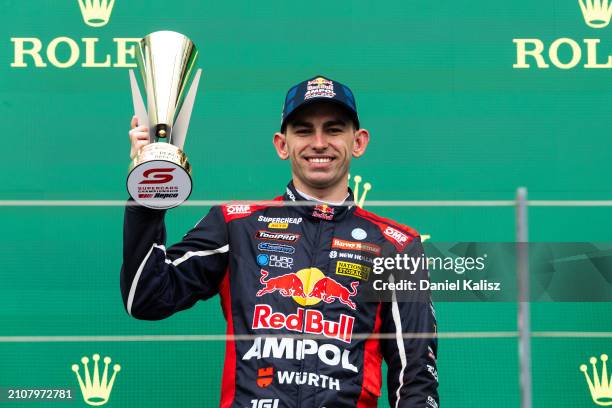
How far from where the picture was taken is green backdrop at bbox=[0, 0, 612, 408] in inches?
103

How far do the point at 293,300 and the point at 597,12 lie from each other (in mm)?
1438

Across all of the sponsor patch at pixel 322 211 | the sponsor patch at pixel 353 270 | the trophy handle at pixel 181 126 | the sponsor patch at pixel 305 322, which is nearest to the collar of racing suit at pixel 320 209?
the sponsor patch at pixel 322 211

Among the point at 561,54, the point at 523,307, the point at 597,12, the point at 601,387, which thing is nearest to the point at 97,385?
the point at 523,307

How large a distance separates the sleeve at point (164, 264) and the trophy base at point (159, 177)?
0.18ft

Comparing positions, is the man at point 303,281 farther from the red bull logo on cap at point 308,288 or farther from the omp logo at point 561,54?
the omp logo at point 561,54

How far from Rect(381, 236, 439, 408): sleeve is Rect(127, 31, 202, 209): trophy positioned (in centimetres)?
54

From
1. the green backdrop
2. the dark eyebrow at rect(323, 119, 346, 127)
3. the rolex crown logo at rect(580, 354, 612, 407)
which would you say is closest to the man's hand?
the dark eyebrow at rect(323, 119, 346, 127)

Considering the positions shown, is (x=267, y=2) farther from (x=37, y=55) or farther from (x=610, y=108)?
(x=610, y=108)

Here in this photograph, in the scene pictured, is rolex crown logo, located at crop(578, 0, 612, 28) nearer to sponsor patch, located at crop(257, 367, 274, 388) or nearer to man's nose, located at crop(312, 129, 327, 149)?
man's nose, located at crop(312, 129, 327, 149)

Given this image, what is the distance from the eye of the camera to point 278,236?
6.84 feet

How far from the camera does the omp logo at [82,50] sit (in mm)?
2746

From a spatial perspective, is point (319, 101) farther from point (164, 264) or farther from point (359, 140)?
point (164, 264)

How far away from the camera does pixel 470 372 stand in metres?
2.66

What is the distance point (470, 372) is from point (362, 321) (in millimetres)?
764
